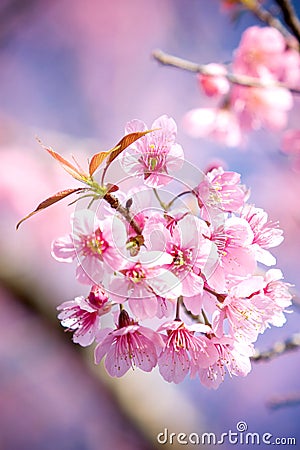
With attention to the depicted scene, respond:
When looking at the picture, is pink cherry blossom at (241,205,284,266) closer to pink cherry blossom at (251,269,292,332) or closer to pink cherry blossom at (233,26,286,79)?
pink cherry blossom at (251,269,292,332)

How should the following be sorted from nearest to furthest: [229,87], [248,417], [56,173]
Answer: [229,87] < [56,173] < [248,417]

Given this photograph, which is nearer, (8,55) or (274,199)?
(274,199)

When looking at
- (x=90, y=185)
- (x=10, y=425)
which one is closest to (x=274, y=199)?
(x=10, y=425)

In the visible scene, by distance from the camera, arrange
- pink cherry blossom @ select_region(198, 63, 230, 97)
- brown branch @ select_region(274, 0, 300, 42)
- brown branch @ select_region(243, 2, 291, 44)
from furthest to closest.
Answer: pink cherry blossom @ select_region(198, 63, 230, 97) < brown branch @ select_region(243, 2, 291, 44) < brown branch @ select_region(274, 0, 300, 42)

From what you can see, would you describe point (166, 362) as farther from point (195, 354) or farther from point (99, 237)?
point (99, 237)

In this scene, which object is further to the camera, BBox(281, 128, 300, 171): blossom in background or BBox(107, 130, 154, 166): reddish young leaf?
BBox(281, 128, 300, 171): blossom in background

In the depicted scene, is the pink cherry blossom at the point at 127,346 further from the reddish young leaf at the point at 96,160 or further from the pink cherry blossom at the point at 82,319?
the reddish young leaf at the point at 96,160

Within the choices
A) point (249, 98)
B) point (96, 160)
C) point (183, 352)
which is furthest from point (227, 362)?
point (249, 98)

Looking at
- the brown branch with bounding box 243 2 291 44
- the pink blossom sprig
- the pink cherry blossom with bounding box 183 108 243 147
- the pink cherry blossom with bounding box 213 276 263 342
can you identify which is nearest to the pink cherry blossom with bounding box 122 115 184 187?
the pink blossom sprig
